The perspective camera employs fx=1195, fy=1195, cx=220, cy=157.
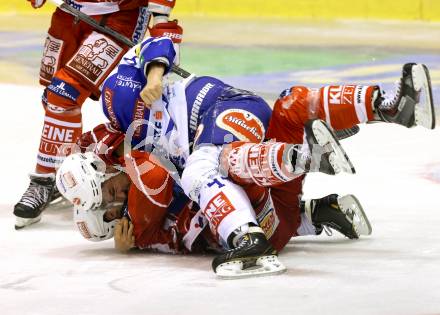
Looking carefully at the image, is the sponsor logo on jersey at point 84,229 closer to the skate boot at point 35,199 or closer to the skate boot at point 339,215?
the skate boot at point 35,199

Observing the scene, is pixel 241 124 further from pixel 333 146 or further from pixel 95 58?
pixel 95 58

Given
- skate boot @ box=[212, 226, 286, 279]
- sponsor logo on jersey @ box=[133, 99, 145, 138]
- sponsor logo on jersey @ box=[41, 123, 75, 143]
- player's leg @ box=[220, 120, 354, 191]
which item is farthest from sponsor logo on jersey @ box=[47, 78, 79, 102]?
skate boot @ box=[212, 226, 286, 279]

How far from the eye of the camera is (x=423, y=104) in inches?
122

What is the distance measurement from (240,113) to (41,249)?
2.35 feet

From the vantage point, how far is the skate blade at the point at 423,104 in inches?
122

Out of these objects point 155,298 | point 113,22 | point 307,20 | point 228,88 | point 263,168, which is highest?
point 307,20

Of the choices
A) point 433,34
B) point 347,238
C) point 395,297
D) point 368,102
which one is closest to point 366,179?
point 347,238

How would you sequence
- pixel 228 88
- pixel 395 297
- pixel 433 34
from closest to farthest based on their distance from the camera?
pixel 395 297 < pixel 228 88 < pixel 433 34

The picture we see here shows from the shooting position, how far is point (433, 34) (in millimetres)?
6520


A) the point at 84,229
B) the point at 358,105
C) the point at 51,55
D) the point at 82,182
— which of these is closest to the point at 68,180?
the point at 82,182

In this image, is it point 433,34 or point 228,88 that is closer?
point 228,88

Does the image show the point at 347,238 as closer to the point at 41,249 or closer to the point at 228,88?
the point at 228,88

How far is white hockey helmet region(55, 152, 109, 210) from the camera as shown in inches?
A: 127

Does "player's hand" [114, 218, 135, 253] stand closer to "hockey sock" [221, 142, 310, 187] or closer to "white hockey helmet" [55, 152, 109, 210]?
"white hockey helmet" [55, 152, 109, 210]
